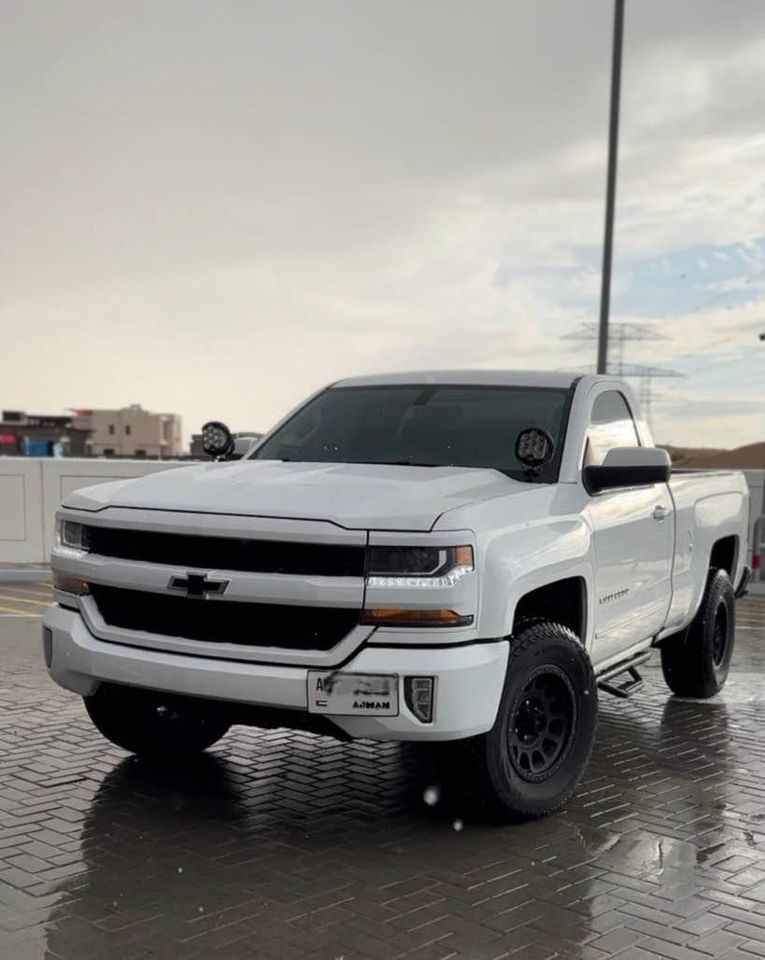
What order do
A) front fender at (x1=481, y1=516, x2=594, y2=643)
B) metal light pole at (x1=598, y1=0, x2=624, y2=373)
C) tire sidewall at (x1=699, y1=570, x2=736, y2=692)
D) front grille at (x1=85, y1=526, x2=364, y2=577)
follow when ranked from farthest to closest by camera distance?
metal light pole at (x1=598, y1=0, x2=624, y2=373), tire sidewall at (x1=699, y1=570, x2=736, y2=692), front fender at (x1=481, y1=516, x2=594, y2=643), front grille at (x1=85, y1=526, x2=364, y2=577)

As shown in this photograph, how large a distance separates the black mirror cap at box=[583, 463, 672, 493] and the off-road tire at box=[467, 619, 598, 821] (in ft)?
2.54

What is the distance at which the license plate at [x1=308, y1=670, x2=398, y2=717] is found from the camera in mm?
4738

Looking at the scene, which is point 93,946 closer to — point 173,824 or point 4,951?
point 4,951

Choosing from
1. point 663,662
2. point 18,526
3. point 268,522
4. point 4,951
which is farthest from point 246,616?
point 18,526

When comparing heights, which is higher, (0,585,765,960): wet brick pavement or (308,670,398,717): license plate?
(308,670,398,717): license plate

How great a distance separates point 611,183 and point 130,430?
12788 centimetres

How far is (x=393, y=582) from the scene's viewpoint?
15.7 ft

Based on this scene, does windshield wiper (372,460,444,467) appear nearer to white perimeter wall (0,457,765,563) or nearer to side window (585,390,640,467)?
side window (585,390,640,467)

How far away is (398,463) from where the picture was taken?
605 cm

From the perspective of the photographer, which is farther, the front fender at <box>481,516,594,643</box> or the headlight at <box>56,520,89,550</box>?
the headlight at <box>56,520,89,550</box>

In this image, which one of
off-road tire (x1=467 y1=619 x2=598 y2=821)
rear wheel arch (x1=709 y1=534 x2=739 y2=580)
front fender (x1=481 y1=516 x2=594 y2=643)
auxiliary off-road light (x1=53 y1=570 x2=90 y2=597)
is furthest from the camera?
rear wheel arch (x1=709 y1=534 x2=739 y2=580)

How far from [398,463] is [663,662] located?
3.26 meters

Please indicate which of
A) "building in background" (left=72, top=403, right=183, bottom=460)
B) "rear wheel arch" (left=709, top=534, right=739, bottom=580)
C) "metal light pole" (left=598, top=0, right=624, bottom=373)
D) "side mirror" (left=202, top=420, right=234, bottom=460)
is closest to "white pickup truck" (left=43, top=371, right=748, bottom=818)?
"side mirror" (left=202, top=420, right=234, bottom=460)

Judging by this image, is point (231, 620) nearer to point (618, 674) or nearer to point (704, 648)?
point (618, 674)
